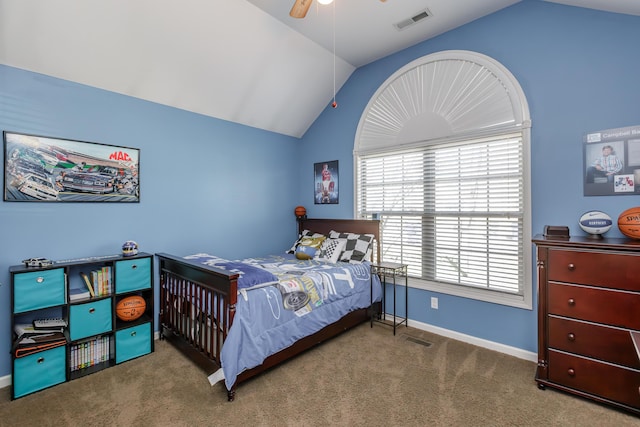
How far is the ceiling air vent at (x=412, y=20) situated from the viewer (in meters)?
2.80

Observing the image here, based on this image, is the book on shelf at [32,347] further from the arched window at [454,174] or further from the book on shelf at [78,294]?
the arched window at [454,174]

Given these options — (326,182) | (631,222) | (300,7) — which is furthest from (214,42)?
(631,222)

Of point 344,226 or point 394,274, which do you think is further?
point 344,226

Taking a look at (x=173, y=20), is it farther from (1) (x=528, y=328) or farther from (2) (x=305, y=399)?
(1) (x=528, y=328)

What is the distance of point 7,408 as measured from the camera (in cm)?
204

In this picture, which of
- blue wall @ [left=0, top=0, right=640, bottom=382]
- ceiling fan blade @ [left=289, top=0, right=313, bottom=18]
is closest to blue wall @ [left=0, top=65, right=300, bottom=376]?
blue wall @ [left=0, top=0, right=640, bottom=382]

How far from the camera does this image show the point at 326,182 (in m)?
4.27

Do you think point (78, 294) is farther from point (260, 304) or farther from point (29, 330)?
point (260, 304)

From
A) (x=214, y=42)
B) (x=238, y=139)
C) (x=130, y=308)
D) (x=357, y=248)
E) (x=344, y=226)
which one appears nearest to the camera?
(x=130, y=308)

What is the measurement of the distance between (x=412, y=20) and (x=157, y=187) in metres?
3.11

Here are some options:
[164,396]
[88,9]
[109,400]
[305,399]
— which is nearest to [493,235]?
[305,399]

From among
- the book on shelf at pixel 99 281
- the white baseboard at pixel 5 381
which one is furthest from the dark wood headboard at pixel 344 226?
the white baseboard at pixel 5 381

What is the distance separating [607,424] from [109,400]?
131 inches

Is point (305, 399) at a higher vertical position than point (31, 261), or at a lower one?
lower
